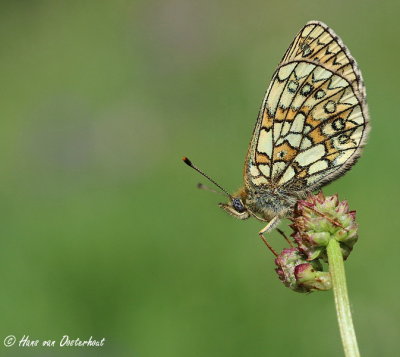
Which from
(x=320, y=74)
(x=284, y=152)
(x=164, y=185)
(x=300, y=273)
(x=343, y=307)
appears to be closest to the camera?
(x=343, y=307)

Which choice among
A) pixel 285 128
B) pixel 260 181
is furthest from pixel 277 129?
pixel 260 181

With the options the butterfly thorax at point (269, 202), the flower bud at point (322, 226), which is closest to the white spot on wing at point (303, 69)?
the butterfly thorax at point (269, 202)

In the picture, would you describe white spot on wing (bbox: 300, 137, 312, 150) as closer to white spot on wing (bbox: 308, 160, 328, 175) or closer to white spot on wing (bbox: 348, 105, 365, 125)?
white spot on wing (bbox: 308, 160, 328, 175)

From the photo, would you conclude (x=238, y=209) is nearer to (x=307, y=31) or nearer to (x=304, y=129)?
(x=304, y=129)

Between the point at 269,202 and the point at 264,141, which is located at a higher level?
the point at 264,141

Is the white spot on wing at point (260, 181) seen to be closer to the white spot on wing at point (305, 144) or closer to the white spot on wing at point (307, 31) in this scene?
the white spot on wing at point (305, 144)

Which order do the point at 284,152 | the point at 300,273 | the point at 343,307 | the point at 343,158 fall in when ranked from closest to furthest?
the point at 343,307 → the point at 300,273 → the point at 343,158 → the point at 284,152
